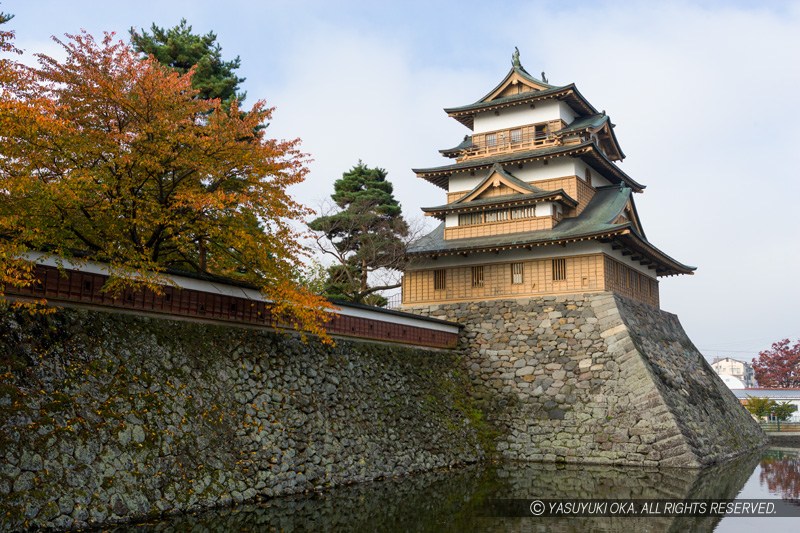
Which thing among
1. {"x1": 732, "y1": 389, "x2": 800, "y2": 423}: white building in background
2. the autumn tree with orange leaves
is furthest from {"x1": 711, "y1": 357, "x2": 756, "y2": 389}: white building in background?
the autumn tree with orange leaves

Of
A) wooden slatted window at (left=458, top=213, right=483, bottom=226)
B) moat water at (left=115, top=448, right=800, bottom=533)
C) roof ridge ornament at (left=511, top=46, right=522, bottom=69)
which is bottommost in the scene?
moat water at (left=115, top=448, right=800, bottom=533)

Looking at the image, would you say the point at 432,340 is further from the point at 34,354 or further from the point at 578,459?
the point at 34,354

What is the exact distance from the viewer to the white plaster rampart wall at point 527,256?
79.7ft

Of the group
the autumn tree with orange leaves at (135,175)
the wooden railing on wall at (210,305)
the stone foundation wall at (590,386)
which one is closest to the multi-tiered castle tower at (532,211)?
the stone foundation wall at (590,386)

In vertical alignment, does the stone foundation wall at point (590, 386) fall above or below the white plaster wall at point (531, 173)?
below

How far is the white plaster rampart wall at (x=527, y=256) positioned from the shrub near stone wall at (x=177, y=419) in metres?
8.54

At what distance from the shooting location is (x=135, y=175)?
13.2 metres

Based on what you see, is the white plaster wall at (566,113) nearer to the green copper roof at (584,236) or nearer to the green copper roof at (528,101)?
the green copper roof at (528,101)

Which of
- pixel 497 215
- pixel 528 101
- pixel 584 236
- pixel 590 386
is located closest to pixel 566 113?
pixel 528 101

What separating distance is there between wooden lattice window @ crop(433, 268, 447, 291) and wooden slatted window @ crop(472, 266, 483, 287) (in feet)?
4.28

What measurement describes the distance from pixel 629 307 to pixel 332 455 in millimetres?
14606

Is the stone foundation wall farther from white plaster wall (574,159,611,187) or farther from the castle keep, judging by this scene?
white plaster wall (574,159,611,187)

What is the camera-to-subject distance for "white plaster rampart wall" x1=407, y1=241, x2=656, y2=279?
24297 mm

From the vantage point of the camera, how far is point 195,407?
513 inches
